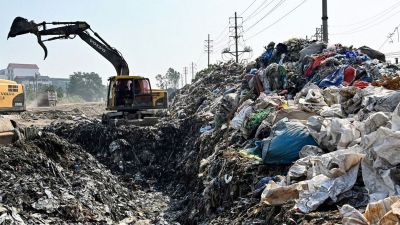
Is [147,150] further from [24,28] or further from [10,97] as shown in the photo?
[24,28]

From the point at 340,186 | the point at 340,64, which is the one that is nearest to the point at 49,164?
the point at 340,186

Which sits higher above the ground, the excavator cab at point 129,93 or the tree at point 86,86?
the tree at point 86,86

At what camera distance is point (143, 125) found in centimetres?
1295

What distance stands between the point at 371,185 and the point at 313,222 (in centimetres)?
66

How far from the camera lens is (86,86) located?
82.4 meters

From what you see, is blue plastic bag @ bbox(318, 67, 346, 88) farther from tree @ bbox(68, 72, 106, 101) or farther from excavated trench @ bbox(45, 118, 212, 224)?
tree @ bbox(68, 72, 106, 101)

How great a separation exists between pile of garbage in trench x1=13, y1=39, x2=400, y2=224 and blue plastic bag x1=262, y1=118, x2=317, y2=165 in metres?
0.01

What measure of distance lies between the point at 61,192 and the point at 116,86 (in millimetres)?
6252

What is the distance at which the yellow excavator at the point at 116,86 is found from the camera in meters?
12.6

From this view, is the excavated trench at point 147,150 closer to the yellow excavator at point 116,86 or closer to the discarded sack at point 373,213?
the yellow excavator at point 116,86

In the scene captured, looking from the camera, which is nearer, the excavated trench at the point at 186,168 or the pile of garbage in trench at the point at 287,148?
the pile of garbage in trench at the point at 287,148

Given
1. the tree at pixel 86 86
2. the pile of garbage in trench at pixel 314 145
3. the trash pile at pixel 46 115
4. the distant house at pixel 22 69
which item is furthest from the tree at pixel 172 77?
the pile of garbage in trench at pixel 314 145

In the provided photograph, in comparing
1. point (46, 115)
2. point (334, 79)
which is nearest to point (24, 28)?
point (334, 79)

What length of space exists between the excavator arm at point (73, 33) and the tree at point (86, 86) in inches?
2685
